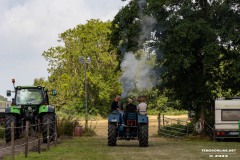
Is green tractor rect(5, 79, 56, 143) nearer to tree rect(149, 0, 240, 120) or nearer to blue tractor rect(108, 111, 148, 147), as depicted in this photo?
blue tractor rect(108, 111, 148, 147)

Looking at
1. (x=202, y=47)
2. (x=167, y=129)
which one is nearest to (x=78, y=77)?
(x=167, y=129)

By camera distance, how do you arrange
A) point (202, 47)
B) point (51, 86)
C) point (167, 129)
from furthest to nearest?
point (51, 86), point (167, 129), point (202, 47)

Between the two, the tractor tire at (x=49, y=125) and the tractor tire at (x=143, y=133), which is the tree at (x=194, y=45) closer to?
the tractor tire at (x=143, y=133)

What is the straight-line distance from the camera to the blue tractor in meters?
21.4

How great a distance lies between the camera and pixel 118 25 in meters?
30.5

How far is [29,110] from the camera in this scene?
2459 cm

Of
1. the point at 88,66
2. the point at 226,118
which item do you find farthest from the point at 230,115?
the point at 88,66

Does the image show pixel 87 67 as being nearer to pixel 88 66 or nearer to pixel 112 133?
pixel 88 66

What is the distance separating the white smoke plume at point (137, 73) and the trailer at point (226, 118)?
445 cm

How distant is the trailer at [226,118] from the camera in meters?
27.2

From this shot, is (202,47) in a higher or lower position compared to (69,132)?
higher

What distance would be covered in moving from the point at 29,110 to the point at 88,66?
40526 millimetres

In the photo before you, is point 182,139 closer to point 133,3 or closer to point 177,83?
point 177,83

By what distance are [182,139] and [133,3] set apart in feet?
26.7
